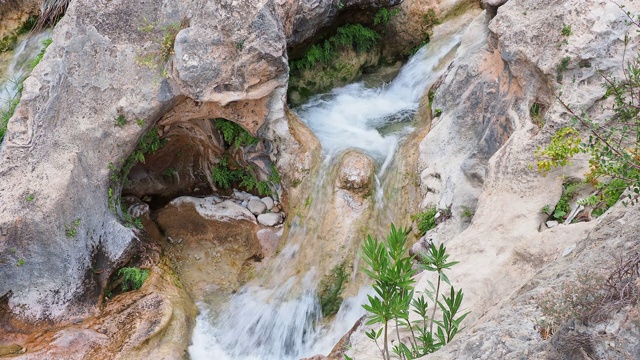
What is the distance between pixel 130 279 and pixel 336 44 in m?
6.00

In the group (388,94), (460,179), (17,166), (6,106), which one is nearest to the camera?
(17,166)

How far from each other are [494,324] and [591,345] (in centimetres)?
57

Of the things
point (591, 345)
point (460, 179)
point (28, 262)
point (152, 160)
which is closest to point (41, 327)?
point (28, 262)

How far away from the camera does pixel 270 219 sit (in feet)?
30.7

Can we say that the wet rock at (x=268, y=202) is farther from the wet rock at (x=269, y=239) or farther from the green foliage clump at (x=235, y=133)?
the green foliage clump at (x=235, y=133)

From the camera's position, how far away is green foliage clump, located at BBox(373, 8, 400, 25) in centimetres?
1112

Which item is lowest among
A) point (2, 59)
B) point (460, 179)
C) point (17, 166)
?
point (460, 179)

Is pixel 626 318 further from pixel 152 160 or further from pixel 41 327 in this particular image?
pixel 152 160

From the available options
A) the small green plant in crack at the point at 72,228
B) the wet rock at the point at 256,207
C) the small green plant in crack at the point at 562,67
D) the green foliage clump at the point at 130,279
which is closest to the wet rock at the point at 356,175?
the wet rock at the point at 256,207

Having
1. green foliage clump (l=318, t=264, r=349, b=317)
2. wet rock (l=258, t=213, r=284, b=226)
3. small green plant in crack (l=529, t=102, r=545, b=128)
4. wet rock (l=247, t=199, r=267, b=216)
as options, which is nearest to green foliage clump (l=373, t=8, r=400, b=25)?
wet rock (l=247, t=199, r=267, b=216)

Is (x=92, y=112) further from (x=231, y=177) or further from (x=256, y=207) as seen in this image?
(x=256, y=207)

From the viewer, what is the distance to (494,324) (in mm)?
3535

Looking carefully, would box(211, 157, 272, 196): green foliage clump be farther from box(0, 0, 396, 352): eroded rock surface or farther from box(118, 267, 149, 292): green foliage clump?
box(118, 267, 149, 292): green foliage clump

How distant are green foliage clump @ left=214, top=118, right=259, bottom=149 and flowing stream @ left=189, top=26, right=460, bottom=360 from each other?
4.01 feet
